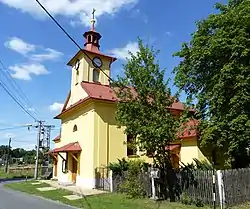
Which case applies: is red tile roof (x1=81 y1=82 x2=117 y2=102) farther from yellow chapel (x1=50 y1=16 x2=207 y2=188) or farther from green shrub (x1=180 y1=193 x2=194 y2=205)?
green shrub (x1=180 y1=193 x2=194 y2=205)

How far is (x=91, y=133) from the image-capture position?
23.6 meters

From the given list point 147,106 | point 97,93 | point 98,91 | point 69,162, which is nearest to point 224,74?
point 147,106

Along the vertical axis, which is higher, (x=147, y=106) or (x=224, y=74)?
(x=224, y=74)

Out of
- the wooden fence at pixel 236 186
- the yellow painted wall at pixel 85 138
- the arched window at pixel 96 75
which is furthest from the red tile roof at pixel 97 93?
the wooden fence at pixel 236 186

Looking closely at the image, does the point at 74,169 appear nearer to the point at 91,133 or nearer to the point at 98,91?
the point at 91,133

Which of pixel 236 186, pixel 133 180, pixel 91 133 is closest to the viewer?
pixel 236 186

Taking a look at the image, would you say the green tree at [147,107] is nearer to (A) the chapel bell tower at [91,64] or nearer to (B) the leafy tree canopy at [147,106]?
(B) the leafy tree canopy at [147,106]

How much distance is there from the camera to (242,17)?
16953mm

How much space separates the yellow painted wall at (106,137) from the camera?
76.5ft

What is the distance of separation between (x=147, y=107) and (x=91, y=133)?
906cm

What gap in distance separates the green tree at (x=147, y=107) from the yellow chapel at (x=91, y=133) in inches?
173

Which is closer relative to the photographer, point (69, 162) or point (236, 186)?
point (236, 186)

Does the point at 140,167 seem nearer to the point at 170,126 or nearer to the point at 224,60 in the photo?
the point at 170,126

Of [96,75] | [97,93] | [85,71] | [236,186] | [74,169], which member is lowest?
[236,186]
